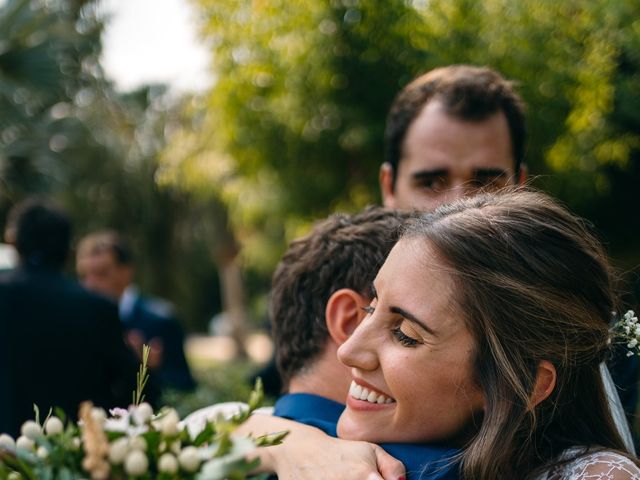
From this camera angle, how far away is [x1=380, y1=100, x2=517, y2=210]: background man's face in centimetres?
280

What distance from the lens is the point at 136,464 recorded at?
4.11 ft

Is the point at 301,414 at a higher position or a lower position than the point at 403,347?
lower

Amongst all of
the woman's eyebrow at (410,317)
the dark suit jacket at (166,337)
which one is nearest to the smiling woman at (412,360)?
the woman's eyebrow at (410,317)

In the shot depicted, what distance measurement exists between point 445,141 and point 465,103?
0.56 feet

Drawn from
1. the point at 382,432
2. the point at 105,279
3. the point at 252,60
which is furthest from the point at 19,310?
the point at 382,432

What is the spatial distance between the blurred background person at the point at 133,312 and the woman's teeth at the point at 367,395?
166 inches

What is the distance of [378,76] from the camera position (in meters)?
4.15

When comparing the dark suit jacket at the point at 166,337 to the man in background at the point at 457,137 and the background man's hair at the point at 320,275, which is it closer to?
the man in background at the point at 457,137

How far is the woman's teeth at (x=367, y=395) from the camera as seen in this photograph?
1.79m

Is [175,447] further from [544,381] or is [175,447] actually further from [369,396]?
[544,381]

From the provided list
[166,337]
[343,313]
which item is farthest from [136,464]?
[166,337]

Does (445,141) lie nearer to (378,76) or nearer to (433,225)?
(433,225)

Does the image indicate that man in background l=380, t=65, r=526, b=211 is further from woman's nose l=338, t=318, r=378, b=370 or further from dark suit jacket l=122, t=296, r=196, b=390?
dark suit jacket l=122, t=296, r=196, b=390

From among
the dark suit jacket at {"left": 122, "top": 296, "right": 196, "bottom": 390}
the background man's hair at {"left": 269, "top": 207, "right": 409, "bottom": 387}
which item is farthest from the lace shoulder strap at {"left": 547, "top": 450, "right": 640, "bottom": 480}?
the dark suit jacket at {"left": 122, "top": 296, "right": 196, "bottom": 390}
